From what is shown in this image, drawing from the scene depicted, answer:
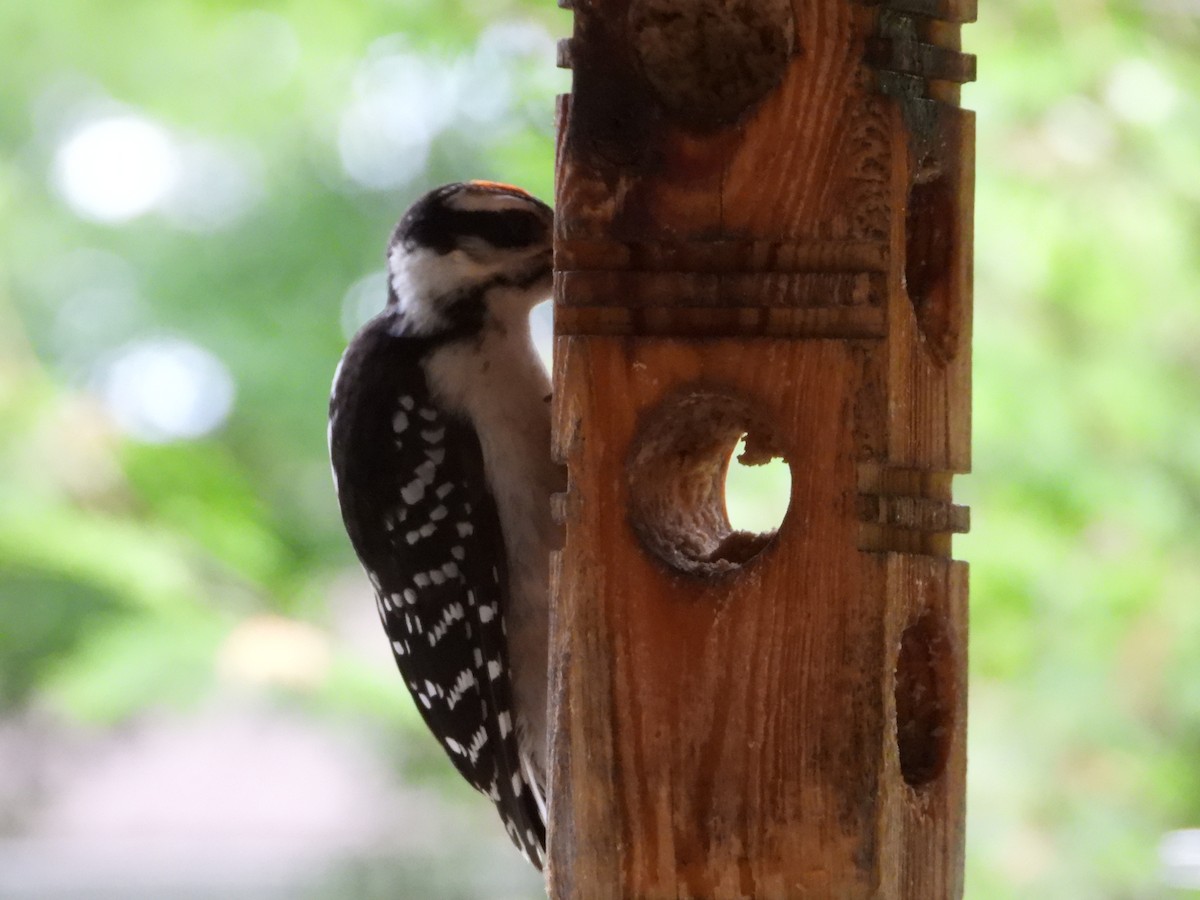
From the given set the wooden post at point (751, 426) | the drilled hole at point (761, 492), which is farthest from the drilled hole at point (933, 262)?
the drilled hole at point (761, 492)

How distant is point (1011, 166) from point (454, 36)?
146 centimetres

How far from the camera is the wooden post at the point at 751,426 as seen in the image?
1.63m

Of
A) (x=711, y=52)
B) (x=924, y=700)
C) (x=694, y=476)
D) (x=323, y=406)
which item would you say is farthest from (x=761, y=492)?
(x=711, y=52)

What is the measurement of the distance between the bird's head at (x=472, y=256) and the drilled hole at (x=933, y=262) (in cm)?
61

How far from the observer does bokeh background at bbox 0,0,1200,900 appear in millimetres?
4105

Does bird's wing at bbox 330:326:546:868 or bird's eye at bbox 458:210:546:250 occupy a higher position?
bird's eye at bbox 458:210:546:250

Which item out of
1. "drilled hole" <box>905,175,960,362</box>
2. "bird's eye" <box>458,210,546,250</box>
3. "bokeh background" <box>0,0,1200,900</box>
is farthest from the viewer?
"bokeh background" <box>0,0,1200,900</box>

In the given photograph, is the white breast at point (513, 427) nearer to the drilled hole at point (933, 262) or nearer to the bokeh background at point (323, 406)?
the drilled hole at point (933, 262)

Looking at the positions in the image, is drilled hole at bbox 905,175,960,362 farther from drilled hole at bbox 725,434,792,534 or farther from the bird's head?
drilled hole at bbox 725,434,792,534

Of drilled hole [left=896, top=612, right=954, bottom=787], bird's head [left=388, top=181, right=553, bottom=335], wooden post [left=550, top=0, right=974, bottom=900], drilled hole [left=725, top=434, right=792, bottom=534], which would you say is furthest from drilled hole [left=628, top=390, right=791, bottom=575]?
drilled hole [left=725, top=434, right=792, bottom=534]

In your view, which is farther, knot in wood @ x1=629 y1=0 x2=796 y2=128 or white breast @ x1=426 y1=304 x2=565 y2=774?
white breast @ x1=426 y1=304 x2=565 y2=774

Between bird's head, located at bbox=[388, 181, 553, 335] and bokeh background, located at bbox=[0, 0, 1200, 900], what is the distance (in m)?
1.44

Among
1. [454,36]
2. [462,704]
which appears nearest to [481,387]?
[462,704]

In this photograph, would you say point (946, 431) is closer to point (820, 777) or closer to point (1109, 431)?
point (820, 777)
